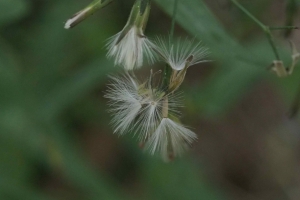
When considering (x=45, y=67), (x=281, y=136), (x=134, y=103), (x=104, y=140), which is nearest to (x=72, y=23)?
(x=134, y=103)

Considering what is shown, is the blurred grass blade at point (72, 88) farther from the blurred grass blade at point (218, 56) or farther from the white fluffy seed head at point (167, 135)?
the white fluffy seed head at point (167, 135)

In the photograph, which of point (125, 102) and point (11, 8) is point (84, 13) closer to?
point (125, 102)

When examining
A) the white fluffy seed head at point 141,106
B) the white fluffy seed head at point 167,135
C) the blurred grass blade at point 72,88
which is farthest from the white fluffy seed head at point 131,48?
the blurred grass blade at point 72,88

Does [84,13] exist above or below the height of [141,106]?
above

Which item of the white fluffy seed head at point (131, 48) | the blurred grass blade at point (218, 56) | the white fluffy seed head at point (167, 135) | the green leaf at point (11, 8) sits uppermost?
the blurred grass blade at point (218, 56)

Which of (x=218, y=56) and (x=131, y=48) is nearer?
(x=131, y=48)

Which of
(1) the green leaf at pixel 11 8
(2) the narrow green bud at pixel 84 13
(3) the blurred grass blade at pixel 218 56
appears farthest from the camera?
(1) the green leaf at pixel 11 8

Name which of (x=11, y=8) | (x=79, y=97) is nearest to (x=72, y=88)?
(x=79, y=97)

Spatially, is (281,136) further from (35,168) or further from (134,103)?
(134,103)

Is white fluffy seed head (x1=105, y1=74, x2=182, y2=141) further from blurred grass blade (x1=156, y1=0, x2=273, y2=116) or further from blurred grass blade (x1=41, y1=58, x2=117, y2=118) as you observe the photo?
blurred grass blade (x1=41, y1=58, x2=117, y2=118)

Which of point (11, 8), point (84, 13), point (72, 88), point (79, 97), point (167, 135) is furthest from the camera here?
point (79, 97)
